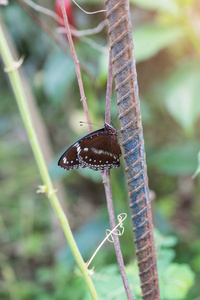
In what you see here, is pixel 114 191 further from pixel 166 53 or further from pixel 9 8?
pixel 9 8

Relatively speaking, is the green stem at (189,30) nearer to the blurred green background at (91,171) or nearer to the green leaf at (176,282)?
the blurred green background at (91,171)

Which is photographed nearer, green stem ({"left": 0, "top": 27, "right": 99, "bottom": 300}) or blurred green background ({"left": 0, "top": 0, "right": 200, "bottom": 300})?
green stem ({"left": 0, "top": 27, "right": 99, "bottom": 300})

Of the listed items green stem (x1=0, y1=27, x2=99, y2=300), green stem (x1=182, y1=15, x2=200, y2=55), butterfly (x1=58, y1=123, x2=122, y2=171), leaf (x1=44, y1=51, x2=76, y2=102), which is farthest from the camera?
leaf (x1=44, y1=51, x2=76, y2=102)

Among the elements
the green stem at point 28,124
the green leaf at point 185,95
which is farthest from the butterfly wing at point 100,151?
the green leaf at point 185,95

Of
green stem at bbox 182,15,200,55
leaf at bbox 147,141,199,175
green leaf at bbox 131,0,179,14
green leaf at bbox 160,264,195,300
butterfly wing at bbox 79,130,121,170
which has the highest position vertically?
green leaf at bbox 131,0,179,14

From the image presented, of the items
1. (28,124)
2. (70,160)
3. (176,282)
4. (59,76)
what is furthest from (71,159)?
(59,76)

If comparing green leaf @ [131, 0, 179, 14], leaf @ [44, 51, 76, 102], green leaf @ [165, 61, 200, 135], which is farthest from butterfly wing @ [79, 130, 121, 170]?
leaf @ [44, 51, 76, 102]

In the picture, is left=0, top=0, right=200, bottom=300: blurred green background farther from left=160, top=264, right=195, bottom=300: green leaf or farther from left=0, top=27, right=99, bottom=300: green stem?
left=0, top=27, right=99, bottom=300: green stem

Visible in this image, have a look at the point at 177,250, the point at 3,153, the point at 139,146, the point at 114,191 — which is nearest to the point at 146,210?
the point at 139,146

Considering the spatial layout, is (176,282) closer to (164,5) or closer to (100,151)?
(100,151)
